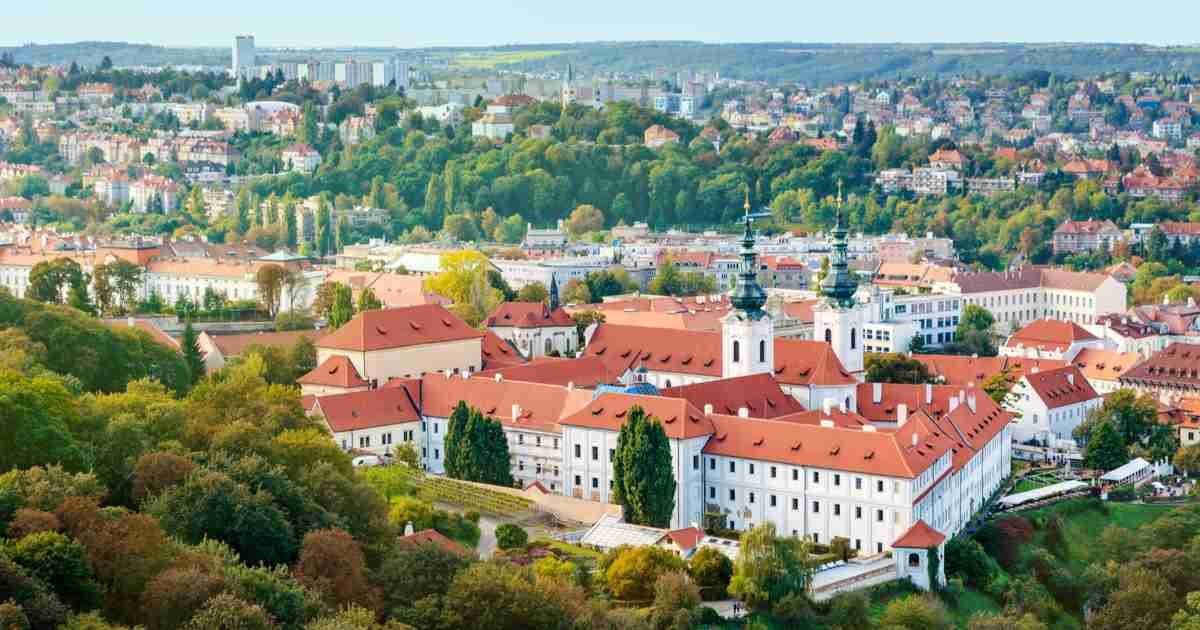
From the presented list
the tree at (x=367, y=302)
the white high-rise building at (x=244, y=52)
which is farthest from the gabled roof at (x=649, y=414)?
the white high-rise building at (x=244, y=52)

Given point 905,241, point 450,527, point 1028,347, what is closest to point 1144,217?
point 905,241

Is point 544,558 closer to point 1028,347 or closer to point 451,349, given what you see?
point 451,349

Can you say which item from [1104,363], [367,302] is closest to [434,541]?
[367,302]

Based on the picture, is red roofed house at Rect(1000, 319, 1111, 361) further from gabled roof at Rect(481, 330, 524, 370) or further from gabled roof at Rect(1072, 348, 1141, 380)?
gabled roof at Rect(481, 330, 524, 370)

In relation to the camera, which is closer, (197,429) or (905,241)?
(197,429)

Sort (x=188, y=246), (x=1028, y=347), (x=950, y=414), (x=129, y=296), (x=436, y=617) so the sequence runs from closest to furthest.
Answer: (x=436, y=617), (x=950, y=414), (x=1028, y=347), (x=129, y=296), (x=188, y=246)

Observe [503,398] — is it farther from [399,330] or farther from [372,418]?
[399,330]

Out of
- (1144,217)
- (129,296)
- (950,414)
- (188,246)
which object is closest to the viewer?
(950,414)
